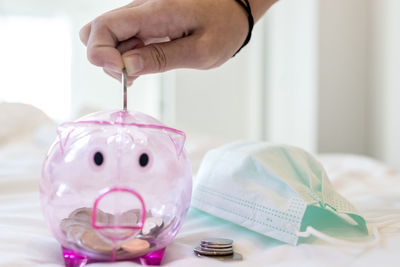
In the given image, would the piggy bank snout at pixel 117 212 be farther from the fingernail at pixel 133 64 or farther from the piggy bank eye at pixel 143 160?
the fingernail at pixel 133 64

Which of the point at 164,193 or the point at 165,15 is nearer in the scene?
the point at 164,193

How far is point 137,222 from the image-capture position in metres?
0.52

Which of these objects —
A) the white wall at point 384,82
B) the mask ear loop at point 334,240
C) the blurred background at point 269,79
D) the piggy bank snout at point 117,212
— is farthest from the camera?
the blurred background at point 269,79

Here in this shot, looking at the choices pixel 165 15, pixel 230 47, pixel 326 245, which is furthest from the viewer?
pixel 230 47

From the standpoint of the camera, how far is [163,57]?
769 millimetres

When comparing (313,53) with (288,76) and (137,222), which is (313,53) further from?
(137,222)

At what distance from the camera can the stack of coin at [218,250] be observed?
590 millimetres

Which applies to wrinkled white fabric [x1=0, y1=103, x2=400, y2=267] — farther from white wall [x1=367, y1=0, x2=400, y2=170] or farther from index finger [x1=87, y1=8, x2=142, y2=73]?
white wall [x1=367, y1=0, x2=400, y2=170]

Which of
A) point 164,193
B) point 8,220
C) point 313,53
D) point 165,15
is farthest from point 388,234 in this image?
point 313,53

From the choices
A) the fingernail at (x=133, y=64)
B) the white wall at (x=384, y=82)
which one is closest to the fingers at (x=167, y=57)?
the fingernail at (x=133, y=64)

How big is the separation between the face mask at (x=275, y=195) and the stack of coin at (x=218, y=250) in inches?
3.2

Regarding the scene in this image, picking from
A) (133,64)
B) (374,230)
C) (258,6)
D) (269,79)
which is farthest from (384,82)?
(133,64)

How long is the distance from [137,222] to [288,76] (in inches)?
116

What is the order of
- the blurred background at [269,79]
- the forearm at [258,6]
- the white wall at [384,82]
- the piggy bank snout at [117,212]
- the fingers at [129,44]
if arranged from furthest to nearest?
1. the blurred background at [269,79]
2. the white wall at [384,82]
3. the forearm at [258,6]
4. the fingers at [129,44]
5. the piggy bank snout at [117,212]
